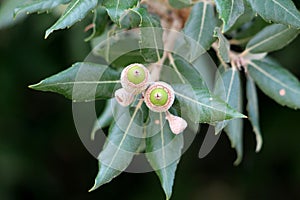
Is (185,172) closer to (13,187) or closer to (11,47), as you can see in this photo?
(13,187)

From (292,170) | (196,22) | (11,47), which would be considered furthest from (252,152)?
(196,22)

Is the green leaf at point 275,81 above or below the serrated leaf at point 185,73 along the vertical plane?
below

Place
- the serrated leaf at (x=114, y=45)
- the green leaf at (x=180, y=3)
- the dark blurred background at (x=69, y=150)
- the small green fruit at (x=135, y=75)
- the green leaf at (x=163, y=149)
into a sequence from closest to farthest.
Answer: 1. the small green fruit at (x=135, y=75)
2. the green leaf at (x=163, y=149)
3. the green leaf at (x=180, y=3)
4. the serrated leaf at (x=114, y=45)
5. the dark blurred background at (x=69, y=150)

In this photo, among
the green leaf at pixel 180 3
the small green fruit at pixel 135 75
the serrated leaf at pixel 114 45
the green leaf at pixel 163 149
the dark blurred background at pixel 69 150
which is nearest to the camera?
the small green fruit at pixel 135 75

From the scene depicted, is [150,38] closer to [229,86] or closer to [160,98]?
[160,98]

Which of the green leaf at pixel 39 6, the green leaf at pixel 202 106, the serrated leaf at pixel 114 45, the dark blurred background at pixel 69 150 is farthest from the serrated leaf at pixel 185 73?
the dark blurred background at pixel 69 150

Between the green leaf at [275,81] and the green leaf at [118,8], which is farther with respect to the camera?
the green leaf at [275,81]

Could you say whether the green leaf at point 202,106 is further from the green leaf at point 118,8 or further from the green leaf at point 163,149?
the green leaf at point 118,8

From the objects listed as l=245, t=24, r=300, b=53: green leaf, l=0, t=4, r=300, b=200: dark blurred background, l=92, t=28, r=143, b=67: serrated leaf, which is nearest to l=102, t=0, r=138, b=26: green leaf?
l=92, t=28, r=143, b=67: serrated leaf
